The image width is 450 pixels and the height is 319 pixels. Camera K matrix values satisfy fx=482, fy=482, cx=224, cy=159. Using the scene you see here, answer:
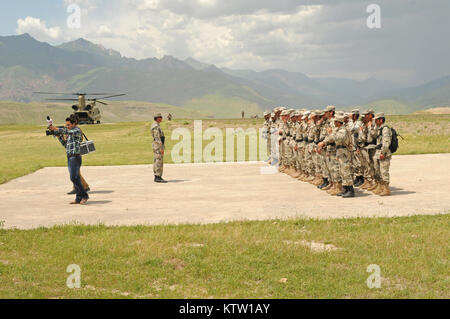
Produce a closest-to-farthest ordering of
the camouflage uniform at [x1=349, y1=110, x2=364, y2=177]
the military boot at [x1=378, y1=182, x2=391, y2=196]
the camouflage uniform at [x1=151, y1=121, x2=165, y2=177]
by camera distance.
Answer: the military boot at [x1=378, y1=182, x2=391, y2=196] < the camouflage uniform at [x1=349, y1=110, x2=364, y2=177] < the camouflage uniform at [x1=151, y1=121, x2=165, y2=177]

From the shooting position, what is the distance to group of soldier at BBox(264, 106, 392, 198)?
1232 centimetres

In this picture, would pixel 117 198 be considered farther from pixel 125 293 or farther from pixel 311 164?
pixel 125 293

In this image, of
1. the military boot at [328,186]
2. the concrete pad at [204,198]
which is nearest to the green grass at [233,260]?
the concrete pad at [204,198]

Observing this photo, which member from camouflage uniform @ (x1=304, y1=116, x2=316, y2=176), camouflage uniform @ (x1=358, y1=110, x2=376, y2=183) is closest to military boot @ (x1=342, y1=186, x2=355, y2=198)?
camouflage uniform @ (x1=358, y1=110, x2=376, y2=183)

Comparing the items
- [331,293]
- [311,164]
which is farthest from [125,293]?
[311,164]

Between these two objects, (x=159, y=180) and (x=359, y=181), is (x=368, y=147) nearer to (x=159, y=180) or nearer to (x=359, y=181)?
(x=359, y=181)

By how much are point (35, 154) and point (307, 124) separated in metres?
19.7

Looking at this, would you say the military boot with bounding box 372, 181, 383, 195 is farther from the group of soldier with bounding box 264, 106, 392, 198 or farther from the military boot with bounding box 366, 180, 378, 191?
the military boot with bounding box 366, 180, 378, 191

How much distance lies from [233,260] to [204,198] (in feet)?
18.3

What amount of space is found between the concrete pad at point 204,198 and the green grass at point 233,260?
110cm

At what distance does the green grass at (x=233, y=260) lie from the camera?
6.09m

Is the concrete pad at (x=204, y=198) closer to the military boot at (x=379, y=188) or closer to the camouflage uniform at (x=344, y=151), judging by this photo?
the military boot at (x=379, y=188)

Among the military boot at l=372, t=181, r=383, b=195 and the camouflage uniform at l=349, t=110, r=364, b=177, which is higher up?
the camouflage uniform at l=349, t=110, r=364, b=177

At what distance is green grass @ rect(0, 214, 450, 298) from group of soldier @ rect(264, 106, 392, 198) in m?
3.14
